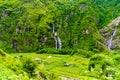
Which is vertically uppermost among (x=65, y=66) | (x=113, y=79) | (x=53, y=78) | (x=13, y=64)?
(x=113, y=79)

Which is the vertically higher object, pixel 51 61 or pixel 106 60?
pixel 106 60

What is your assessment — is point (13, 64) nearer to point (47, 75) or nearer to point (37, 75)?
point (37, 75)

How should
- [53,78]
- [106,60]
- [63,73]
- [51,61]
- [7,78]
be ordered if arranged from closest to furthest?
[7,78], [106,60], [53,78], [63,73], [51,61]

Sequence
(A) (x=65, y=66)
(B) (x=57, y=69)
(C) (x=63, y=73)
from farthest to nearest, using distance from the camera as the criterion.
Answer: (A) (x=65, y=66), (B) (x=57, y=69), (C) (x=63, y=73)

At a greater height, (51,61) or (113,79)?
(113,79)

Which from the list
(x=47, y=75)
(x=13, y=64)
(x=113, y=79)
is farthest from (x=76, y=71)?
(x=113, y=79)

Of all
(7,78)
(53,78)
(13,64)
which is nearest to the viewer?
(7,78)

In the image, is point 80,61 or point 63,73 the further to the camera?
point 80,61

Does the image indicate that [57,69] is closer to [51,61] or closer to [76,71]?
[76,71]

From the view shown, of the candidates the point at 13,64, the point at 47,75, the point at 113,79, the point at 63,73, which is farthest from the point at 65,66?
the point at 113,79
